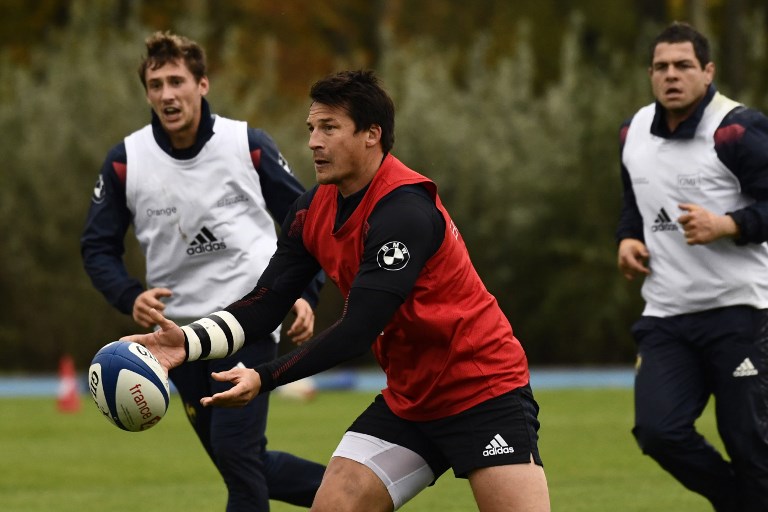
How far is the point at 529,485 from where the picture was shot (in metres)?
5.43

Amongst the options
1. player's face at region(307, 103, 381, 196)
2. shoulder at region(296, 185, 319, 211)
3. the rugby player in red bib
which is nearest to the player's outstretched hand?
the rugby player in red bib

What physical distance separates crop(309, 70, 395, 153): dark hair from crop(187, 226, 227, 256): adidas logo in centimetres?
203

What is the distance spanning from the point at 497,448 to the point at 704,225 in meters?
2.16

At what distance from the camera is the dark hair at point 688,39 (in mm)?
7617

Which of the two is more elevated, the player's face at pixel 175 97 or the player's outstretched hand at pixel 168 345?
the player's face at pixel 175 97

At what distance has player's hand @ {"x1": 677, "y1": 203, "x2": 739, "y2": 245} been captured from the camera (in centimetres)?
712

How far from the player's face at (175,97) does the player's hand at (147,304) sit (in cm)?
85

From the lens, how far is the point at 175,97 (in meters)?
7.41

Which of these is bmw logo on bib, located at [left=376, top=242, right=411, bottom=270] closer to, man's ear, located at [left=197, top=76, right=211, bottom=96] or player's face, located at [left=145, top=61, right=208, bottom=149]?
player's face, located at [left=145, top=61, right=208, bottom=149]

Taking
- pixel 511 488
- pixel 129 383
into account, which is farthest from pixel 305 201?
pixel 511 488

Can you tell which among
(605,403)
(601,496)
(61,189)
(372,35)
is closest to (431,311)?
(601,496)

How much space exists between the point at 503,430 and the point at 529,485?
0.77 feet

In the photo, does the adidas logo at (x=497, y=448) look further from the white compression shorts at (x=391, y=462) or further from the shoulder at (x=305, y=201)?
the shoulder at (x=305, y=201)

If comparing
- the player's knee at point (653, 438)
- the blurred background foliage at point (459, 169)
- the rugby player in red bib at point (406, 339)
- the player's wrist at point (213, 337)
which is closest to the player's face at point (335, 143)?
the rugby player in red bib at point (406, 339)
